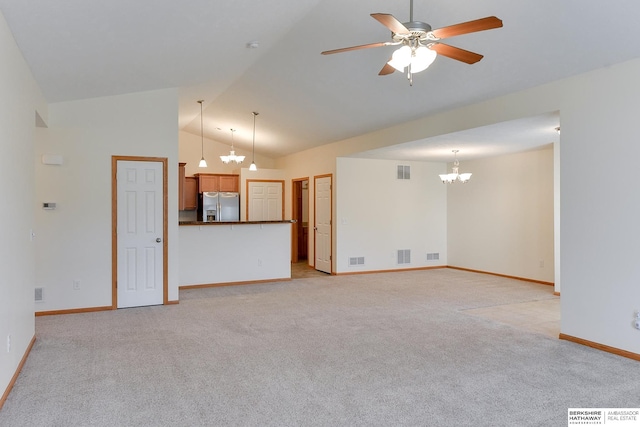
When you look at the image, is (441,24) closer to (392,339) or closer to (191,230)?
(392,339)

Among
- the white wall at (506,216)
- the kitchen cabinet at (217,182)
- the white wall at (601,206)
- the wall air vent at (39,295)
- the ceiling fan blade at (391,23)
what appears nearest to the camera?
the ceiling fan blade at (391,23)

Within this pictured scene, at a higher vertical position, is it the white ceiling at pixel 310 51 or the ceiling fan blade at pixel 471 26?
the white ceiling at pixel 310 51

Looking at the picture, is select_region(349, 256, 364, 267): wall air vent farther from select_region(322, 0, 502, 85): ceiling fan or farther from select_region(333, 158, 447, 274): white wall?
select_region(322, 0, 502, 85): ceiling fan

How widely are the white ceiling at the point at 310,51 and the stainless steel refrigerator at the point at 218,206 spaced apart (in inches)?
129

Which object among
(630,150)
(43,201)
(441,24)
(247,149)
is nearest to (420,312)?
(630,150)

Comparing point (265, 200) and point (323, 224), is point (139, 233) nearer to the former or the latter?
point (323, 224)

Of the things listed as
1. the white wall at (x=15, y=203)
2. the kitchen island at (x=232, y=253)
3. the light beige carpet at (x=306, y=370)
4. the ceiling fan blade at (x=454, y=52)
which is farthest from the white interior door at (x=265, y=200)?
the ceiling fan blade at (x=454, y=52)

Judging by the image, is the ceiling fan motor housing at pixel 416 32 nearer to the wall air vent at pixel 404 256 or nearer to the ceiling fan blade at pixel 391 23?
the ceiling fan blade at pixel 391 23

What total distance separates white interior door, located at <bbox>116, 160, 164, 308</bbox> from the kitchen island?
3.62 feet

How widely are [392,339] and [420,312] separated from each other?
3.97 feet

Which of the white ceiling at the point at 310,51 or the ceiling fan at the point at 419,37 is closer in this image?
the ceiling fan at the point at 419,37

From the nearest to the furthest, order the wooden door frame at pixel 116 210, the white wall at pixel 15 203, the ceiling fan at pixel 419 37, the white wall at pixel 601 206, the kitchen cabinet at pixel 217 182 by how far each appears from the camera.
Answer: the ceiling fan at pixel 419 37
the white wall at pixel 15 203
the white wall at pixel 601 206
the wooden door frame at pixel 116 210
the kitchen cabinet at pixel 217 182

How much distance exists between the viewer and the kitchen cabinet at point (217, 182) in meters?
9.88

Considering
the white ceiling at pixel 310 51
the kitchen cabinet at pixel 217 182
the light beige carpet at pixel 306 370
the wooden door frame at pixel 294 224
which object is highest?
the white ceiling at pixel 310 51
